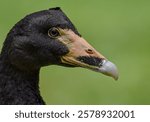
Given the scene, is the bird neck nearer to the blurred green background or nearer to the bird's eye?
the bird's eye

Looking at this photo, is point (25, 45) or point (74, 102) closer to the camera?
point (25, 45)

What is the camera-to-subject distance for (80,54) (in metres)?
10.6

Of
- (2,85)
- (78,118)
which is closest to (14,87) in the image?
(2,85)

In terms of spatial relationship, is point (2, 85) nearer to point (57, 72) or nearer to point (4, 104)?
point (4, 104)

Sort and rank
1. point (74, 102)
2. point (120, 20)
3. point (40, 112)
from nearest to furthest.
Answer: point (40, 112) < point (74, 102) < point (120, 20)

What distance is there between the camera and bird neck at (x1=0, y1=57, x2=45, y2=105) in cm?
1077

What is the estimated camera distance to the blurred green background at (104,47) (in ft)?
54.2

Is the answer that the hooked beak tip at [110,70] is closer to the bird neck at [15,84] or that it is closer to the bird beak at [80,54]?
the bird beak at [80,54]

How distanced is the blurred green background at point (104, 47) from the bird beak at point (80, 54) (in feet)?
16.1

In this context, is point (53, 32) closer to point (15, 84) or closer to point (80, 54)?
point (80, 54)

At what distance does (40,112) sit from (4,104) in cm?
62

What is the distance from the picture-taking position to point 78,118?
460 inches

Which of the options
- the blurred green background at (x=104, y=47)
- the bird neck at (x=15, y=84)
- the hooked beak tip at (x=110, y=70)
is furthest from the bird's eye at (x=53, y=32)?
the blurred green background at (x=104, y=47)

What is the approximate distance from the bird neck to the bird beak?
394mm
